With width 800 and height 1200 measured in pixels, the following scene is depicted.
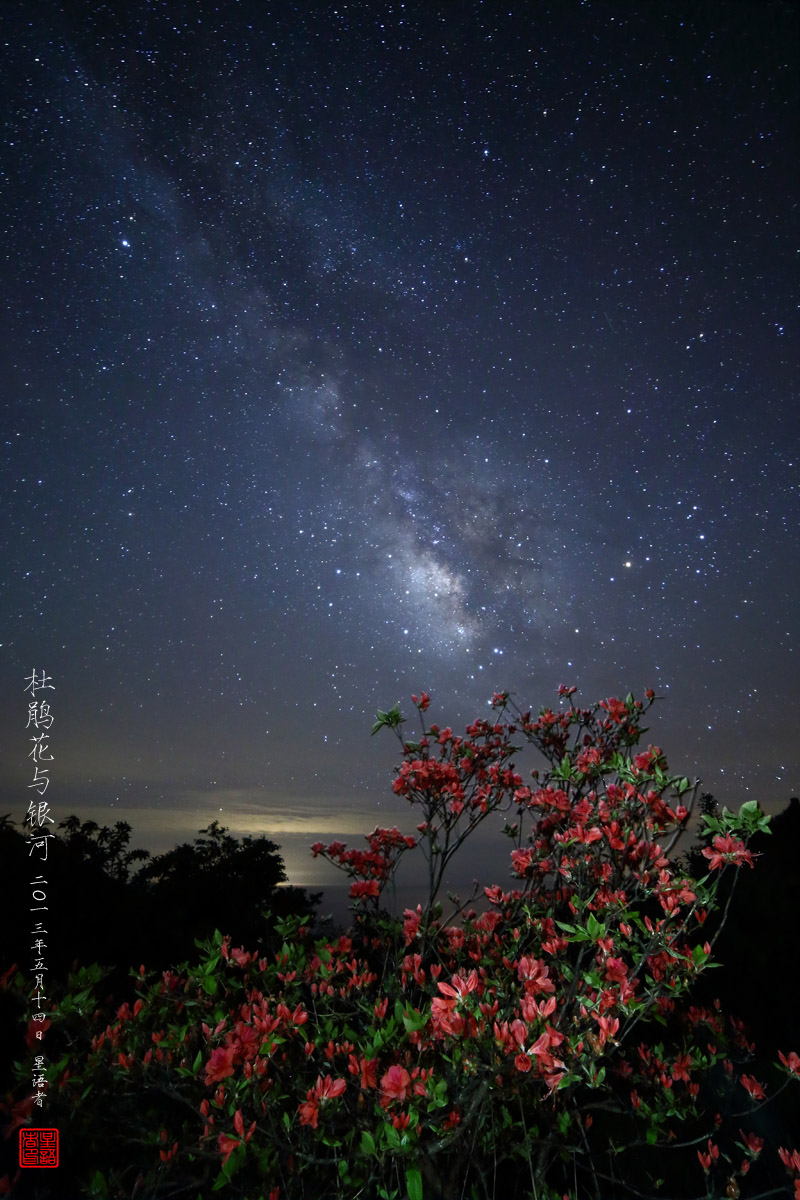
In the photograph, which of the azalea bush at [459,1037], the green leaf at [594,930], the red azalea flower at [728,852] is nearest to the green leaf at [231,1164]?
the azalea bush at [459,1037]

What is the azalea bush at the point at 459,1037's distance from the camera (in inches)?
90.1

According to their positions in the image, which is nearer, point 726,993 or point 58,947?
point 58,947

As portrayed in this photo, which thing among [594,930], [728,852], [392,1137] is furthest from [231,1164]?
[728,852]

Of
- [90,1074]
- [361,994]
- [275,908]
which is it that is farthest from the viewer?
[275,908]

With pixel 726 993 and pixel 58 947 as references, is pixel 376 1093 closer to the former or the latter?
pixel 58 947

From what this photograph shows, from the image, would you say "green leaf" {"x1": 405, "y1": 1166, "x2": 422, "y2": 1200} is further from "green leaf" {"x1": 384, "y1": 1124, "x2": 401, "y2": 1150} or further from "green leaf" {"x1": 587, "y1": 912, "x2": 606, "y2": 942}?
"green leaf" {"x1": 587, "y1": 912, "x2": 606, "y2": 942}

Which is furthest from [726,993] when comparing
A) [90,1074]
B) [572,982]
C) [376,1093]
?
[90,1074]

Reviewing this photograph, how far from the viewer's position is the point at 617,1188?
3420 millimetres

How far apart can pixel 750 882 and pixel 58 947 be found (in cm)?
558

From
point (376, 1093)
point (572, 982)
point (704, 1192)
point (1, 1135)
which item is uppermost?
point (572, 982)

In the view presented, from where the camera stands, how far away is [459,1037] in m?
2.18

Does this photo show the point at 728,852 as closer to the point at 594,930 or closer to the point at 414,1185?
the point at 594,930

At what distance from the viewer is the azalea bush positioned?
7.51 feet

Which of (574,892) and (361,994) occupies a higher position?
(574,892)
